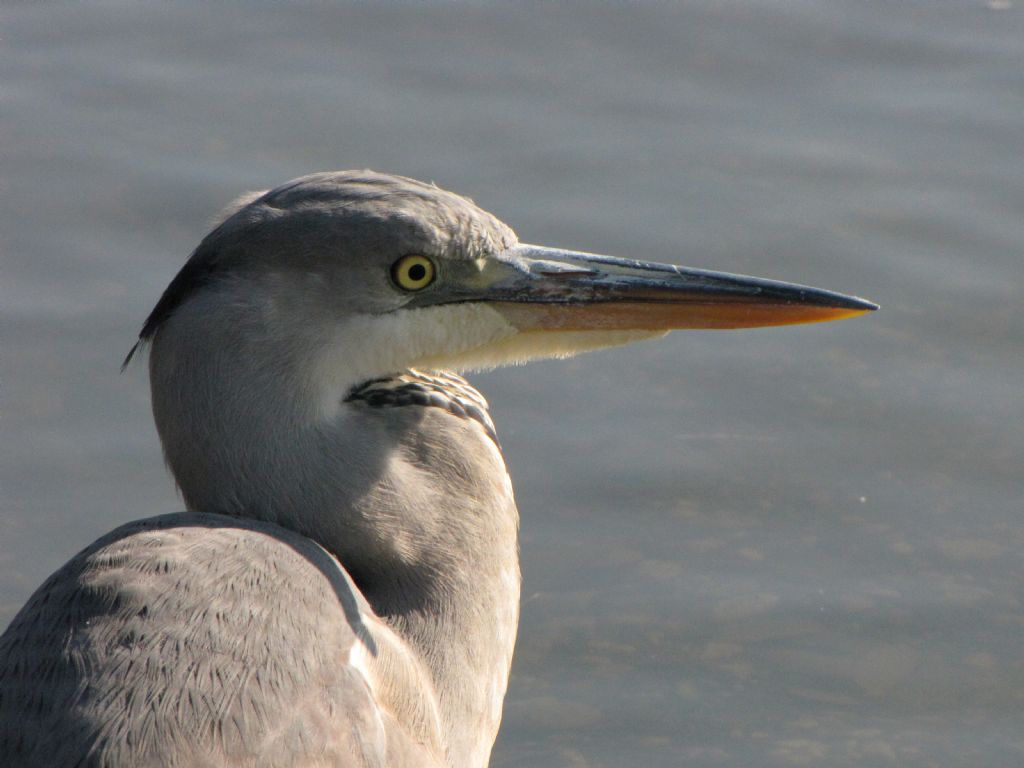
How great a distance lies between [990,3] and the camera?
22.0 ft

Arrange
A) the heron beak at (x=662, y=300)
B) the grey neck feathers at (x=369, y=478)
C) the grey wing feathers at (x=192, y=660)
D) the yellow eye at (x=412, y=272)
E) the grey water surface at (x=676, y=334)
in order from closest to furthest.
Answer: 1. the grey wing feathers at (x=192, y=660)
2. the grey neck feathers at (x=369, y=478)
3. the yellow eye at (x=412, y=272)
4. the heron beak at (x=662, y=300)
5. the grey water surface at (x=676, y=334)

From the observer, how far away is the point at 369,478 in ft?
11.0

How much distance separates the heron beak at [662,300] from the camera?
3.64 metres

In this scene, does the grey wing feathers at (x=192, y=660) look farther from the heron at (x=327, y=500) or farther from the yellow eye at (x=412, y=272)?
the yellow eye at (x=412, y=272)

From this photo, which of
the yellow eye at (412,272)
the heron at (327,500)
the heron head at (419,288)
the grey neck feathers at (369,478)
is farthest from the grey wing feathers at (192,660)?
the yellow eye at (412,272)

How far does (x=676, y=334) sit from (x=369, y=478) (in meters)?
2.21

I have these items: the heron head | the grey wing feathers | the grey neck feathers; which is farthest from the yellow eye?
the grey wing feathers

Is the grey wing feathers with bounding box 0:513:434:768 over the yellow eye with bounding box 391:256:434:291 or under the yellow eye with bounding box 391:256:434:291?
under

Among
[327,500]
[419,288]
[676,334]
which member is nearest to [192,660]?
[327,500]

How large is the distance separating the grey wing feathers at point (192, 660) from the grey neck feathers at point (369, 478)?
15 cm

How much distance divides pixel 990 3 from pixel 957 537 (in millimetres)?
2888

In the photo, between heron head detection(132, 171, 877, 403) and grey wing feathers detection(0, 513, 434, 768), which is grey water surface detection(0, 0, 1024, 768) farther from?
grey wing feathers detection(0, 513, 434, 768)

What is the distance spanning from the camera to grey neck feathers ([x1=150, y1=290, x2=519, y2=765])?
326 cm

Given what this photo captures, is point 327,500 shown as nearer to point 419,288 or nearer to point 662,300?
point 419,288
